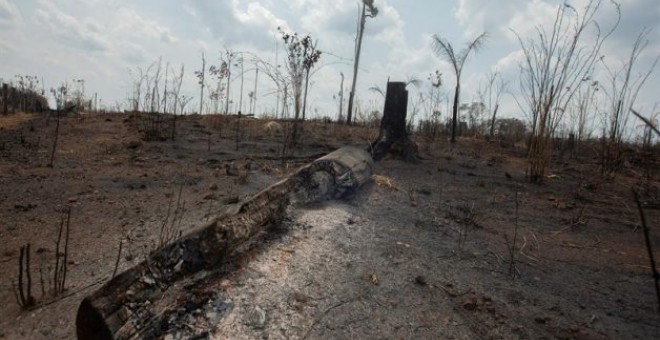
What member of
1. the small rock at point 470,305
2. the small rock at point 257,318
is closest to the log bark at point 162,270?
the small rock at point 257,318

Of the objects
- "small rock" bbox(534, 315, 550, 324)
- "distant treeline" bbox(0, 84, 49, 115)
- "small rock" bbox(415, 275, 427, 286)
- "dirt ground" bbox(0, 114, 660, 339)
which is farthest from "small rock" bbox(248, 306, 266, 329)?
"distant treeline" bbox(0, 84, 49, 115)

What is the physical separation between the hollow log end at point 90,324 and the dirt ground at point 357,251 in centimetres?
24

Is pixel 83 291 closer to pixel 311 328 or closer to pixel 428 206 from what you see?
pixel 311 328

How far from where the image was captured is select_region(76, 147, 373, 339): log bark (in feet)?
5.57

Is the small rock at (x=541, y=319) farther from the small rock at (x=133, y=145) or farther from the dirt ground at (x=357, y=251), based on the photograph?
the small rock at (x=133, y=145)

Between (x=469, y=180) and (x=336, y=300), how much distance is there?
369cm

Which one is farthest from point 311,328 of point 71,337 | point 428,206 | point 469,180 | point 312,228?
point 469,180

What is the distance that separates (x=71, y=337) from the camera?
1965mm

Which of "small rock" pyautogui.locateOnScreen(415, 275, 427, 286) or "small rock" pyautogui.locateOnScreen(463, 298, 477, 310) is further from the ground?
"small rock" pyautogui.locateOnScreen(415, 275, 427, 286)

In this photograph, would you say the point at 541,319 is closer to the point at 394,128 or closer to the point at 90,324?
the point at 90,324

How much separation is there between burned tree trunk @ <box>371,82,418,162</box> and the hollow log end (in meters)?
4.43

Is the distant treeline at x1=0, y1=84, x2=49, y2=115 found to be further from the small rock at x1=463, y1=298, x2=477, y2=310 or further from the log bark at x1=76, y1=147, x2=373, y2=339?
the small rock at x1=463, y1=298, x2=477, y2=310

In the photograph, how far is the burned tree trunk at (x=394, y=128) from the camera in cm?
582

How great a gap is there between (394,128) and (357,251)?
136 inches
